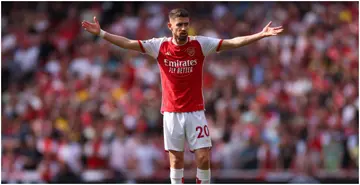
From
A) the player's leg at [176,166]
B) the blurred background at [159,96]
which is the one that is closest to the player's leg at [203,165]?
the player's leg at [176,166]

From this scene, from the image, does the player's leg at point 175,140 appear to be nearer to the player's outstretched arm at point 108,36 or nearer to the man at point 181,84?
the man at point 181,84

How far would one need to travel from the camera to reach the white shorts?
9.70 m

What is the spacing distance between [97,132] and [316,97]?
192 inches

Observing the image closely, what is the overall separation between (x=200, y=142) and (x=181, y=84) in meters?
0.72

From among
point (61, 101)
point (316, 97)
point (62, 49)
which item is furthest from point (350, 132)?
point (62, 49)

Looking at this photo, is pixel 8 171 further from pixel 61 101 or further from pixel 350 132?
pixel 350 132

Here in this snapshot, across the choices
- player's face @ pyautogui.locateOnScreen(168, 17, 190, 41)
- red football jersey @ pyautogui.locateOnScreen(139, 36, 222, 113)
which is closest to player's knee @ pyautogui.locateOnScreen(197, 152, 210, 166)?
red football jersey @ pyautogui.locateOnScreen(139, 36, 222, 113)

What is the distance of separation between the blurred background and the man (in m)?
5.40

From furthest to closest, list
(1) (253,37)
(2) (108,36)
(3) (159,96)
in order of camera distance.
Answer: (3) (159,96)
(2) (108,36)
(1) (253,37)

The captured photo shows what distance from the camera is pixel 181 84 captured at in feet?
31.6

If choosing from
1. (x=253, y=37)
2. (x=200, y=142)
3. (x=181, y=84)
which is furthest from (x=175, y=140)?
(x=253, y=37)

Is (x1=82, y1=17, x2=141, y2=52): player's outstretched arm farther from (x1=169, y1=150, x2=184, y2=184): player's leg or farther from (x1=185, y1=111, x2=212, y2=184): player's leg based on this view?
(x1=169, y1=150, x2=184, y2=184): player's leg

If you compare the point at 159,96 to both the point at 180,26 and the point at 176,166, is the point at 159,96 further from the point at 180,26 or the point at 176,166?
the point at 180,26

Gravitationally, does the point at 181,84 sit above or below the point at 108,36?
below
